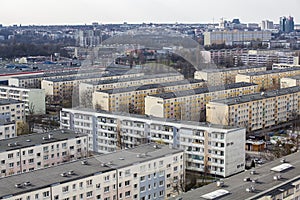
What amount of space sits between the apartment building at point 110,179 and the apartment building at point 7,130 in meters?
2.28

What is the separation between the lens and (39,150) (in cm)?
470

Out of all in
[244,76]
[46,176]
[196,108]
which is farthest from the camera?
[244,76]

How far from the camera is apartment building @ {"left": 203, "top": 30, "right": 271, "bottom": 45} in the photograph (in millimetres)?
20466

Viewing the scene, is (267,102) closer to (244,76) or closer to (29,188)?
(244,76)

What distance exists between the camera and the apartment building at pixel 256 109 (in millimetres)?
6820

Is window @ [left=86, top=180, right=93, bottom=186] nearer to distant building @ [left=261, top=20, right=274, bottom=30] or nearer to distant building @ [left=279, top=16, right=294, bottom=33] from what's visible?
distant building @ [left=279, top=16, right=294, bottom=33]

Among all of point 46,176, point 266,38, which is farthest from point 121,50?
point 266,38

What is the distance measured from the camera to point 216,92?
8.16m

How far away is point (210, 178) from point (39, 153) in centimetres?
169

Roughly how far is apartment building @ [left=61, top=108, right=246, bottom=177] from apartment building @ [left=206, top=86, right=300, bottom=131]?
148 centimetres

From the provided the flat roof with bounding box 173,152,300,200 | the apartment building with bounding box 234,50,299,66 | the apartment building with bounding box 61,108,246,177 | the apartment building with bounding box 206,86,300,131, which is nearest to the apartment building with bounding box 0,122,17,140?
the apartment building with bounding box 61,108,246,177

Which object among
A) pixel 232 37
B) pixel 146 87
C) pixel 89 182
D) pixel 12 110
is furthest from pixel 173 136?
pixel 232 37

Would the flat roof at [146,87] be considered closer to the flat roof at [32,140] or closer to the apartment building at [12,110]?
the apartment building at [12,110]

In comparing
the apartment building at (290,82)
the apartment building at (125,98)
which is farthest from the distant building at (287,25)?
the apartment building at (125,98)
